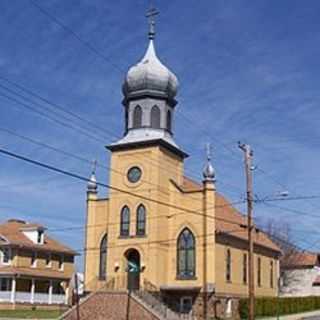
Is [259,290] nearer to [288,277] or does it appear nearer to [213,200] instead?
[213,200]

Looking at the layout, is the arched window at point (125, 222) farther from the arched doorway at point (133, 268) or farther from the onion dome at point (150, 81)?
the onion dome at point (150, 81)

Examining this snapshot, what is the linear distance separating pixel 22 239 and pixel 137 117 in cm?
1830

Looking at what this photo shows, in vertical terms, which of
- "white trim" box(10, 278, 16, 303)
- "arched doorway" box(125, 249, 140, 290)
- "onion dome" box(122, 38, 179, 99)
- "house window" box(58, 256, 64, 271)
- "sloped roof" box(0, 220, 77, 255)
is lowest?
"white trim" box(10, 278, 16, 303)

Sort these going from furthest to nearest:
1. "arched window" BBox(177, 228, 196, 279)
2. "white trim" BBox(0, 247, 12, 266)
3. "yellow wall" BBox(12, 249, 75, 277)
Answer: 1. "yellow wall" BBox(12, 249, 75, 277)
2. "white trim" BBox(0, 247, 12, 266)
3. "arched window" BBox(177, 228, 196, 279)

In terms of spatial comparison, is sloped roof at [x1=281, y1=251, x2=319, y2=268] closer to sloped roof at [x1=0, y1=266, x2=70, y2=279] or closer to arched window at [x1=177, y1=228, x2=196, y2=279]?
sloped roof at [x1=0, y1=266, x2=70, y2=279]

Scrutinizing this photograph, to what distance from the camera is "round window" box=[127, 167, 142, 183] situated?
52.4m

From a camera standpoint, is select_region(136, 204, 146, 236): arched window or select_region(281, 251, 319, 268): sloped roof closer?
select_region(136, 204, 146, 236): arched window

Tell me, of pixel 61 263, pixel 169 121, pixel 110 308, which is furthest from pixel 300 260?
pixel 110 308

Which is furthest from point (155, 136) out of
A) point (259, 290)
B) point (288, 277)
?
point (288, 277)

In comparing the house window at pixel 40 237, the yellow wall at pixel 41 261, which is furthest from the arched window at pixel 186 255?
the house window at pixel 40 237

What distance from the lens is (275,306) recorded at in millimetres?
54844

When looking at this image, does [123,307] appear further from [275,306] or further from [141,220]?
[275,306]

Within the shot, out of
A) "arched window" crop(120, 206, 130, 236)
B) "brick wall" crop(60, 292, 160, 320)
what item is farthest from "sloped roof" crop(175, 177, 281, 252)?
"brick wall" crop(60, 292, 160, 320)

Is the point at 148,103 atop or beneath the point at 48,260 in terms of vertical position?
atop
